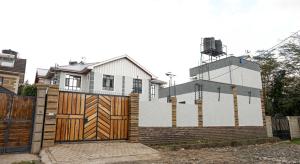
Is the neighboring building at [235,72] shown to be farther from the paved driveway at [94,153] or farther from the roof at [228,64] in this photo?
the paved driveway at [94,153]

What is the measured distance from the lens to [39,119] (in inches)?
356

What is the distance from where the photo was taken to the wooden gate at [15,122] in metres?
8.38

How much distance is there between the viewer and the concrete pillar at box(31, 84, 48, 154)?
8.83 m

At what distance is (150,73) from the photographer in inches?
949

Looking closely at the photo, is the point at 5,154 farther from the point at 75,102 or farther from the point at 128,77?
the point at 128,77

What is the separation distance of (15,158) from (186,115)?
8.64 metres

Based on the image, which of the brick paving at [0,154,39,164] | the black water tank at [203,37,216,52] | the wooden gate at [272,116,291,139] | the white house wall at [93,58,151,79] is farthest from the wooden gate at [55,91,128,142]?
the black water tank at [203,37,216,52]

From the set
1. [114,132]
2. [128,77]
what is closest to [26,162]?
[114,132]

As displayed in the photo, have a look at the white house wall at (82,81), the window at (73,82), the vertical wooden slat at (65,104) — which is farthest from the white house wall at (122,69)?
the vertical wooden slat at (65,104)

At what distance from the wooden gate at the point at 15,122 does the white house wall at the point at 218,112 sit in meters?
9.52

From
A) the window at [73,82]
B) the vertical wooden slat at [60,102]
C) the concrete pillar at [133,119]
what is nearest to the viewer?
the vertical wooden slat at [60,102]

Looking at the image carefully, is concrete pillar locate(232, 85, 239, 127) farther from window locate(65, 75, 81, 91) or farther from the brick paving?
window locate(65, 75, 81, 91)

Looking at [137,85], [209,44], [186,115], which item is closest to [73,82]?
[137,85]

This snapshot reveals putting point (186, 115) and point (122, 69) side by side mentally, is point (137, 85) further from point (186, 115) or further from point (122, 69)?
point (186, 115)
